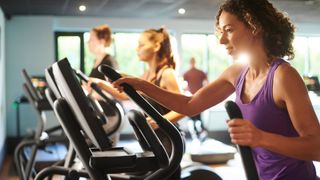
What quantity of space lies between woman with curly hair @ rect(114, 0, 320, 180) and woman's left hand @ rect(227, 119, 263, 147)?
122 mm

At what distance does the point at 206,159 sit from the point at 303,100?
15.1 feet

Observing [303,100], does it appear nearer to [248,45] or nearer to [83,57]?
[248,45]

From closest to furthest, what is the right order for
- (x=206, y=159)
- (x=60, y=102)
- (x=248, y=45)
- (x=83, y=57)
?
(x=248, y=45) < (x=60, y=102) < (x=206, y=159) < (x=83, y=57)

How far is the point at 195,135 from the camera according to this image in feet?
24.6

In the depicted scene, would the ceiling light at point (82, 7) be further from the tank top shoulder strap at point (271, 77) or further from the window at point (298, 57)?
the tank top shoulder strap at point (271, 77)

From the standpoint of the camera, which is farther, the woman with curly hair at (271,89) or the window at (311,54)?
the window at (311,54)

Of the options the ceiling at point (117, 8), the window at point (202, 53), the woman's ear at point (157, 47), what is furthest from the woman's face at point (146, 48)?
the window at point (202, 53)

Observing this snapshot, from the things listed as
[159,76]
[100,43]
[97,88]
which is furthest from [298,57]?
[100,43]

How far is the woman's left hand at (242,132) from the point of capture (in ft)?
2.69

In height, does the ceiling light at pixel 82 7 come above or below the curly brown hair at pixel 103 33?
above

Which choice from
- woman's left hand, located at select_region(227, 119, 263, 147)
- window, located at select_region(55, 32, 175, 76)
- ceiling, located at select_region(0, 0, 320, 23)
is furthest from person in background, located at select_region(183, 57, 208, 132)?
woman's left hand, located at select_region(227, 119, 263, 147)

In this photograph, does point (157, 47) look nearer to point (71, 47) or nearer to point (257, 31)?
point (257, 31)

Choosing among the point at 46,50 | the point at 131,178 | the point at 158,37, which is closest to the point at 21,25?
the point at 46,50

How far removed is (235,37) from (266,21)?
0.12 metres
